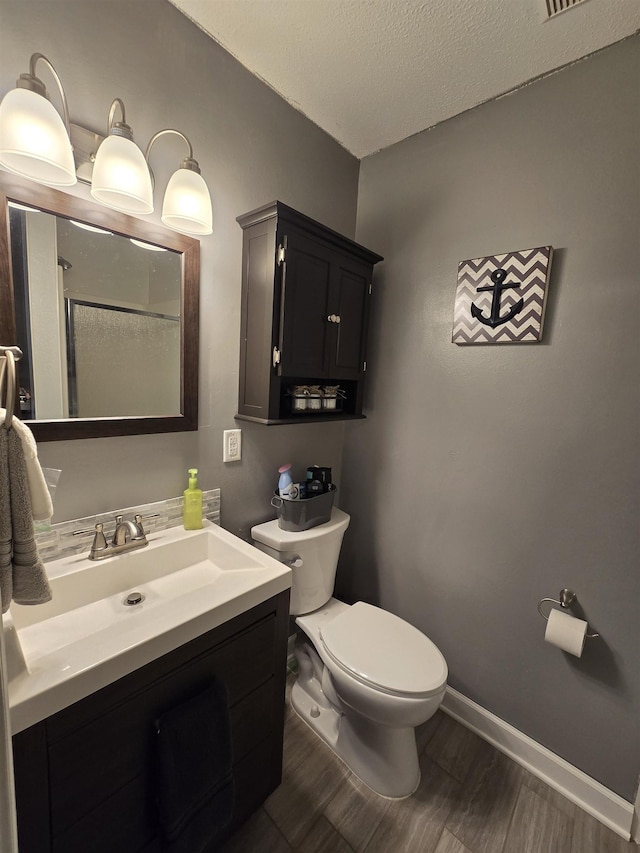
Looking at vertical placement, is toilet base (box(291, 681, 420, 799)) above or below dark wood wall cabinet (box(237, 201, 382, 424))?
below

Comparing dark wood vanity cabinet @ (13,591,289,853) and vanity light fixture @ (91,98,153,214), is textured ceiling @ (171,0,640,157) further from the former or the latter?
dark wood vanity cabinet @ (13,591,289,853)

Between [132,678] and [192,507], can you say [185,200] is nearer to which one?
[192,507]

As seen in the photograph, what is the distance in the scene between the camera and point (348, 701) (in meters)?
1.25

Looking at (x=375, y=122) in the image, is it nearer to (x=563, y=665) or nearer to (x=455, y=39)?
(x=455, y=39)

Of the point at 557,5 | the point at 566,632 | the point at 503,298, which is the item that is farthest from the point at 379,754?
the point at 557,5

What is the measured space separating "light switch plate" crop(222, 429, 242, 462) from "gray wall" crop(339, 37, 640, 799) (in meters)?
0.68

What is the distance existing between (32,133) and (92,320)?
427 millimetres

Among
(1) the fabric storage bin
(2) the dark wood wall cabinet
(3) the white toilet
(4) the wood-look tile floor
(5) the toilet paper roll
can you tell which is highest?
(2) the dark wood wall cabinet

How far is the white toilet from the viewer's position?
1186 millimetres

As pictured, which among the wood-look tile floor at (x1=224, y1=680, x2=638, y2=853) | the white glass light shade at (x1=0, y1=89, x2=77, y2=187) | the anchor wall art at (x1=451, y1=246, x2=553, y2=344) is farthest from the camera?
the anchor wall art at (x1=451, y1=246, x2=553, y2=344)

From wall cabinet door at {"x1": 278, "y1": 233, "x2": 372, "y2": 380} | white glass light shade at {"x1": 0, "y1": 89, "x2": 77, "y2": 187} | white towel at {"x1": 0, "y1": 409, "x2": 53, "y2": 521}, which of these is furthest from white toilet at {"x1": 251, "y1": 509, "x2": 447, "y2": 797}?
white glass light shade at {"x1": 0, "y1": 89, "x2": 77, "y2": 187}

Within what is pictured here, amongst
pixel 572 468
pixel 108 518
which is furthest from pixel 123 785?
pixel 572 468

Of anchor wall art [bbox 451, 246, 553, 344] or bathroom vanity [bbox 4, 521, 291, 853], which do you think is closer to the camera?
bathroom vanity [bbox 4, 521, 291, 853]

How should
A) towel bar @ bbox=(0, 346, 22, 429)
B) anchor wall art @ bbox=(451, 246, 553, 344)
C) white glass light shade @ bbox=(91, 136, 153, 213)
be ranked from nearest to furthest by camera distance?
1. towel bar @ bbox=(0, 346, 22, 429)
2. white glass light shade @ bbox=(91, 136, 153, 213)
3. anchor wall art @ bbox=(451, 246, 553, 344)
